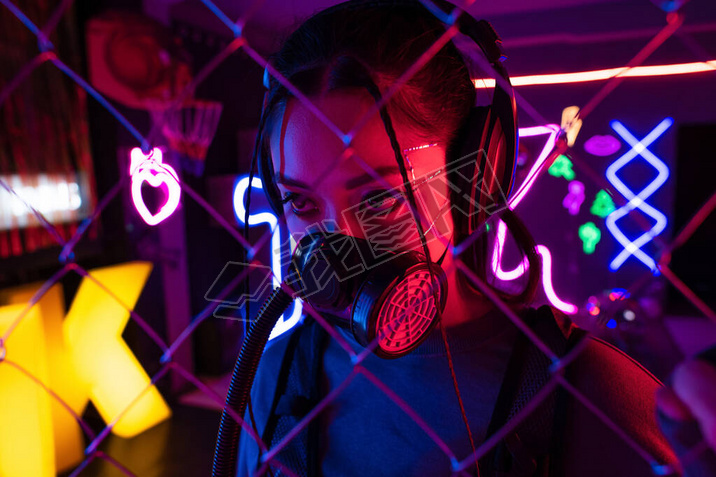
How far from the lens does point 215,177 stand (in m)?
3.61

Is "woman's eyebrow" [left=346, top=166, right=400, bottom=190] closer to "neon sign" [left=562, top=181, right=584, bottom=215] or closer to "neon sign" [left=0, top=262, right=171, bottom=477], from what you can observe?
"neon sign" [left=0, top=262, right=171, bottom=477]

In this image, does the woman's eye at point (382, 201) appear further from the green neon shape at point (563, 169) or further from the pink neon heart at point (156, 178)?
the green neon shape at point (563, 169)

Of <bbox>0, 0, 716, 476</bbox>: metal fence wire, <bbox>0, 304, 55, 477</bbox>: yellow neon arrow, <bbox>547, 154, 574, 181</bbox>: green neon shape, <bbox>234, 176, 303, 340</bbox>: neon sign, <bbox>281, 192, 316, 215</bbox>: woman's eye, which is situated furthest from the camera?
<bbox>547, 154, 574, 181</bbox>: green neon shape

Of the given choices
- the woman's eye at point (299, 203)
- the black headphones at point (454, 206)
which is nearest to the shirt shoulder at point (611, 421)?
the black headphones at point (454, 206)

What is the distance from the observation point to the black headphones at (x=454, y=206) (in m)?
0.62

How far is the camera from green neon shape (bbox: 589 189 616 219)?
378 cm

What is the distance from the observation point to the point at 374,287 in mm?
622

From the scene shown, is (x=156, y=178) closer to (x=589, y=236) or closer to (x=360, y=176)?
(x=360, y=176)

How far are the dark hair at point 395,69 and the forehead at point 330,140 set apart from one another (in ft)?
0.08

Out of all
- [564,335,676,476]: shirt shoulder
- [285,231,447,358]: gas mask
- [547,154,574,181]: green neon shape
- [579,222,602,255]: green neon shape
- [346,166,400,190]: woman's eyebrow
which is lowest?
[579,222,602,255]: green neon shape

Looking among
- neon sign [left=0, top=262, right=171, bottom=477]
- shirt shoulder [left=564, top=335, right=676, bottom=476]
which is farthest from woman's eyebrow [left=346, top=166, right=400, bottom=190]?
neon sign [left=0, top=262, right=171, bottom=477]

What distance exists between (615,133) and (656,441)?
3890 millimetres

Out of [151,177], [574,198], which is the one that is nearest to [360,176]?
[151,177]

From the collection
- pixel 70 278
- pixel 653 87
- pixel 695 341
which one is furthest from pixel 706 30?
pixel 70 278
